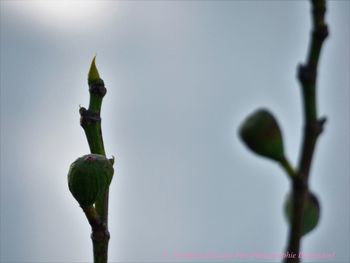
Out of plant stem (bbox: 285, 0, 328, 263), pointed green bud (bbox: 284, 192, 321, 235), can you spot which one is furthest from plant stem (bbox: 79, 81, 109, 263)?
plant stem (bbox: 285, 0, 328, 263)

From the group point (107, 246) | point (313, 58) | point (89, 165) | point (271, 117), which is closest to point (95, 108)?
point (89, 165)

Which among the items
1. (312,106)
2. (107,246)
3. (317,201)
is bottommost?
(107,246)

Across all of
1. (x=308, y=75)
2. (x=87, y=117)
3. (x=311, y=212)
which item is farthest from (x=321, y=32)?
(x=87, y=117)

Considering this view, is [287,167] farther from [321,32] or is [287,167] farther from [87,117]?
[87,117]

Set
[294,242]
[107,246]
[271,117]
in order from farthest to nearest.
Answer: [107,246]
[271,117]
[294,242]

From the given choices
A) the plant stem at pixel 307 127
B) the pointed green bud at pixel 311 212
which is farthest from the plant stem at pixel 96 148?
the plant stem at pixel 307 127

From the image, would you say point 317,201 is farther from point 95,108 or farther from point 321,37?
point 95,108

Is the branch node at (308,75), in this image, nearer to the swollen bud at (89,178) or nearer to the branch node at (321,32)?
the branch node at (321,32)

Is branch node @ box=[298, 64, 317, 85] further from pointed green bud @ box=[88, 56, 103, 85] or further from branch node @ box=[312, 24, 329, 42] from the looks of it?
pointed green bud @ box=[88, 56, 103, 85]
